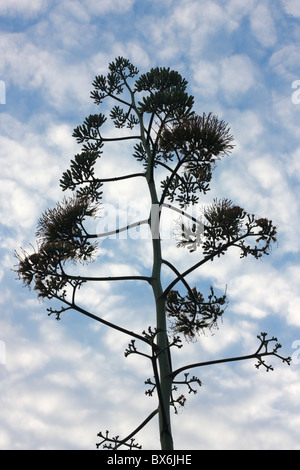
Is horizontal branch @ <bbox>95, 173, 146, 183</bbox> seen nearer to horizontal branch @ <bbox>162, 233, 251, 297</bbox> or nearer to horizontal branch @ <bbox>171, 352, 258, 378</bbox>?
horizontal branch @ <bbox>162, 233, 251, 297</bbox>

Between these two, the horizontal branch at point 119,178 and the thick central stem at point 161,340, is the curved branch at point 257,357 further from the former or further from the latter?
the horizontal branch at point 119,178

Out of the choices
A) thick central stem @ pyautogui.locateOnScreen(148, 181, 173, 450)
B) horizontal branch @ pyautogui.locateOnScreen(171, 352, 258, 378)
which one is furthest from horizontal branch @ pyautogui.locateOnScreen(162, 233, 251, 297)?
horizontal branch @ pyautogui.locateOnScreen(171, 352, 258, 378)

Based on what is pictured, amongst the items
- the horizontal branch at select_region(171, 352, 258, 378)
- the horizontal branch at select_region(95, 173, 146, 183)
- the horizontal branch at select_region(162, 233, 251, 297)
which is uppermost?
the horizontal branch at select_region(95, 173, 146, 183)

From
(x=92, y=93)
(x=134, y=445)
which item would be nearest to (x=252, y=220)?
(x=134, y=445)

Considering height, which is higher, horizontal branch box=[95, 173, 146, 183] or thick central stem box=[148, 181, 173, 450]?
horizontal branch box=[95, 173, 146, 183]

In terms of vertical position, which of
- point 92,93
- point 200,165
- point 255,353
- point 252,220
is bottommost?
point 255,353

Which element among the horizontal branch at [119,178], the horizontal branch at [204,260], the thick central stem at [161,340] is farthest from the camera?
the horizontal branch at [119,178]

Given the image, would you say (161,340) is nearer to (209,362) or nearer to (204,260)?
(209,362)

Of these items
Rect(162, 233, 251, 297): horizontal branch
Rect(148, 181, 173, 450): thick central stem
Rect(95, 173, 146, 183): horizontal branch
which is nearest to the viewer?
Rect(148, 181, 173, 450): thick central stem

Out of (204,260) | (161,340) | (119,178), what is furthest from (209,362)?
(119,178)

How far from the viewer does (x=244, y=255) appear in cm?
680

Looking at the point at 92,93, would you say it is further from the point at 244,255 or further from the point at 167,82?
the point at 244,255

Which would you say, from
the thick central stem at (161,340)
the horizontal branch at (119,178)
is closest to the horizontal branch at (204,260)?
the thick central stem at (161,340)

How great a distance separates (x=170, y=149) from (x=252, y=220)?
161 cm
